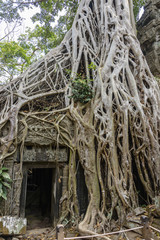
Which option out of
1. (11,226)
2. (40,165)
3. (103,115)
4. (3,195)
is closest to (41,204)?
(40,165)

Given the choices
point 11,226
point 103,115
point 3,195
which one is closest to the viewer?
point 11,226

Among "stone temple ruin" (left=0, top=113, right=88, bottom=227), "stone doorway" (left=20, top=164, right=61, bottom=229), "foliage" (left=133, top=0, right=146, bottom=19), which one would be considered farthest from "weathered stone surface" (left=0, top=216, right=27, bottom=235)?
"foliage" (left=133, top=0, right=146, bottom=19)

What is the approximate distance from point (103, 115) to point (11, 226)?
2534mm

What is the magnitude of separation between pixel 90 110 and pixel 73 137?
73 cm

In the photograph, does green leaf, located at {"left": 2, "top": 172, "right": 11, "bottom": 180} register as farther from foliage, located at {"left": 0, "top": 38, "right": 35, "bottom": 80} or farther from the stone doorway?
foliage, located at {"left": 0, "top": 38, "right": 35, "bottom": 80}

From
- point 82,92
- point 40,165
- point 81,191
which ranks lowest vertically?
point 81,191

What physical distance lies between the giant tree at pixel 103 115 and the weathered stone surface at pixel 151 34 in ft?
7.58

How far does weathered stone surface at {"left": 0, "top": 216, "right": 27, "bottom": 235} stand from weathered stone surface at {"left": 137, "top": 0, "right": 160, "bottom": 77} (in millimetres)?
6318

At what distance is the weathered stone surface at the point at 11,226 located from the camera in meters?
2.97

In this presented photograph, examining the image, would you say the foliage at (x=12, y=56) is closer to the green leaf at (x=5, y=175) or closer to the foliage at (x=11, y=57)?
the foliage at (x=11, y=57)

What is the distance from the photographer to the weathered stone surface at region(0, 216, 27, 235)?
2.97 meters

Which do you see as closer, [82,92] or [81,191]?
[81,191]

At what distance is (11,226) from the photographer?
301 centimetres

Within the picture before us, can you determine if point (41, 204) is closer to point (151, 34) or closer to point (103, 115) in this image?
point (103, 115)
